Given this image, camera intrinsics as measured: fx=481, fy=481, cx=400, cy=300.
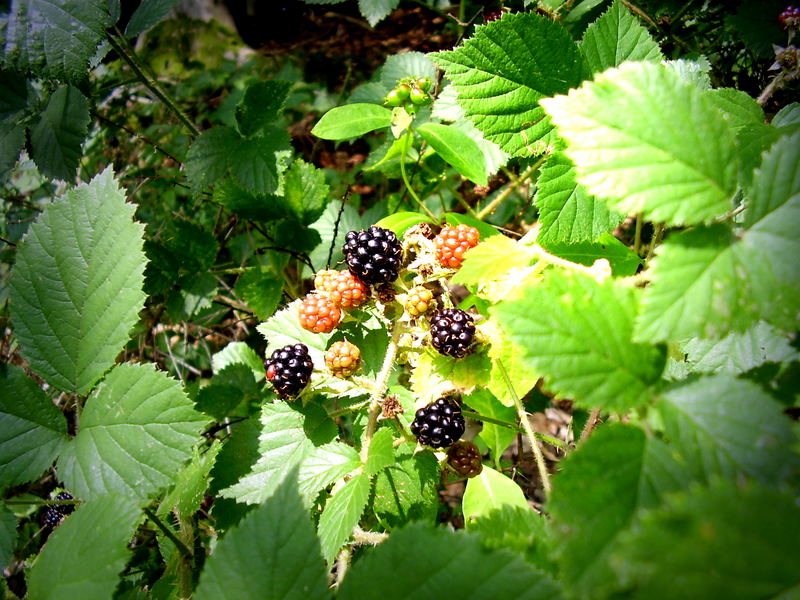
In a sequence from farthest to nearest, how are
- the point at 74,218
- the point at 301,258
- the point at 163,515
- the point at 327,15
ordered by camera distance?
the point at 327,15 < the point at 301,258 < the point at 163,515 < the point at 74,218

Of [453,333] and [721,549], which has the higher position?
[721,549]

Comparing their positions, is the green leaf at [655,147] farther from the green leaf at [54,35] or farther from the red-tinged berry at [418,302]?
the green leaf at [54,35]

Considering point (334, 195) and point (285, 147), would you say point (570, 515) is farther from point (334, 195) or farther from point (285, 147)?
point (334, 195)

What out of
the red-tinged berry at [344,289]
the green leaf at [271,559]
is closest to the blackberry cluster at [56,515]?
the green leaf at [271,559]

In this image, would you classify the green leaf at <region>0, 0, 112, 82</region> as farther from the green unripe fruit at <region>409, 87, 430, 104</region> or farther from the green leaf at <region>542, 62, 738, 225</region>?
the green leaf at <region>542, 62, 738, 225</region>

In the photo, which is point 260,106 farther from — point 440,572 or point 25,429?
point 440,572

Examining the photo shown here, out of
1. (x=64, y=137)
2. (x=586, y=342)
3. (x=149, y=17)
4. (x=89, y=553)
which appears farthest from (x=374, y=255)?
(x=149, y=17)

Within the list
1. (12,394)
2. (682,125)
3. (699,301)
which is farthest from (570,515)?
(12,394)

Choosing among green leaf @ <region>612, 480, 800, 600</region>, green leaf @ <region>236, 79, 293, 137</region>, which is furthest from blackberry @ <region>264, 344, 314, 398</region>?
green leaf @ <region>236, 79, 293, 137</region>
